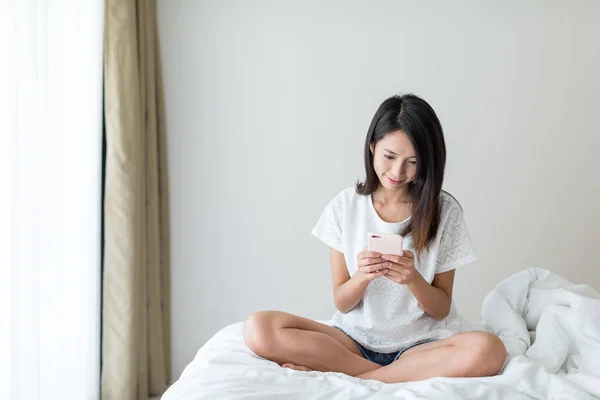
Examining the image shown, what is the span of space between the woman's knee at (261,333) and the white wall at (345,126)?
1169 mm

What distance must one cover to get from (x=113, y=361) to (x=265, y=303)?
76 cm

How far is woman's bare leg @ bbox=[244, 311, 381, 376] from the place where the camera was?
1.77 metres

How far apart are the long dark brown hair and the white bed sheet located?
391mm

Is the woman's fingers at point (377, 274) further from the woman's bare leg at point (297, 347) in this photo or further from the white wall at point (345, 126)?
the white wall at point (345, 126)

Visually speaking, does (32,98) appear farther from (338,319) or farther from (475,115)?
(475,115)

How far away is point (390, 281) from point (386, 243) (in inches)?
9.8

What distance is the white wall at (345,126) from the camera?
289 cm

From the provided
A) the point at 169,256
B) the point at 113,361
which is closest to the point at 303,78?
the point at 169,256

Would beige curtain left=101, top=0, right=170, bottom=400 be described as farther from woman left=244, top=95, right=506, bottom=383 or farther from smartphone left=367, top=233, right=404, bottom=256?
smartphone left=367, top=233, right=404, bottom=256

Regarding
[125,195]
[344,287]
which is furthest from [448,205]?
[125,195]

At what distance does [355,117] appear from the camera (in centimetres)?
293

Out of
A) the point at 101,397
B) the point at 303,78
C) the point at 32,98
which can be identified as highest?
the point at 303,78

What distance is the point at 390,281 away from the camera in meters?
1.99

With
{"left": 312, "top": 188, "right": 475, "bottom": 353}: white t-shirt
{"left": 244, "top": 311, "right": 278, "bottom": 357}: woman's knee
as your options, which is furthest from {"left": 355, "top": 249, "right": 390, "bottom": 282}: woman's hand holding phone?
{"left": 244, "top": 311, "right": 278, "bottom": 357}: woman's knee
